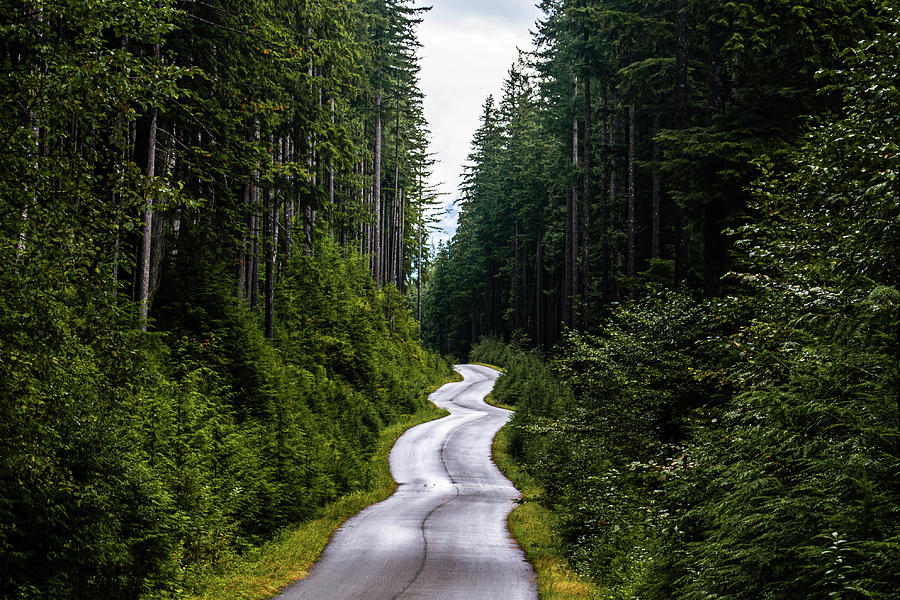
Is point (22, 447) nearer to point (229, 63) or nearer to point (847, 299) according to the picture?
point (847, 299)

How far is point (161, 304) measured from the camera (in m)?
13.9

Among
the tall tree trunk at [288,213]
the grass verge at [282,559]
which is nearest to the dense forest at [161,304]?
the tall tree trunk at [288,213]

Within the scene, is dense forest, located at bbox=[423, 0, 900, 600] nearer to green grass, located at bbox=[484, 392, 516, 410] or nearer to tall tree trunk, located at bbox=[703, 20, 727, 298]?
tall tree trunk, located at bbox=[703, 20, 727, 298]

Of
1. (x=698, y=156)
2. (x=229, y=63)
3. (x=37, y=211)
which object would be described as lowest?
(x=37, y=211)

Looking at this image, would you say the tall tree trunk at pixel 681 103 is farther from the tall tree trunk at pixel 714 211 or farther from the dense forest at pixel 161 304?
the dense forest at pixel 161 304

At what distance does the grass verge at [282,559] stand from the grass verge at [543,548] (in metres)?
4.14

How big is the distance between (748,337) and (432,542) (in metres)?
7.74

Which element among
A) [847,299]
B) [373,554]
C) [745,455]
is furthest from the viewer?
[373,554]

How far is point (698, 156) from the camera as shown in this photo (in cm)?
1470

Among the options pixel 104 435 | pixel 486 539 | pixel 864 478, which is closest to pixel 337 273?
pixel 486 539

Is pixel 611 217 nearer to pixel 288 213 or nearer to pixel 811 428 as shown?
pixel 288 213

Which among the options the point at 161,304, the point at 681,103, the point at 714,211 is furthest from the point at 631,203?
the point at 161,304

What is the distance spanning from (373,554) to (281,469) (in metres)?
3.16

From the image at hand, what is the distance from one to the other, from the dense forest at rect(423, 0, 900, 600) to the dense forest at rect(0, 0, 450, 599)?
6.21 meters
